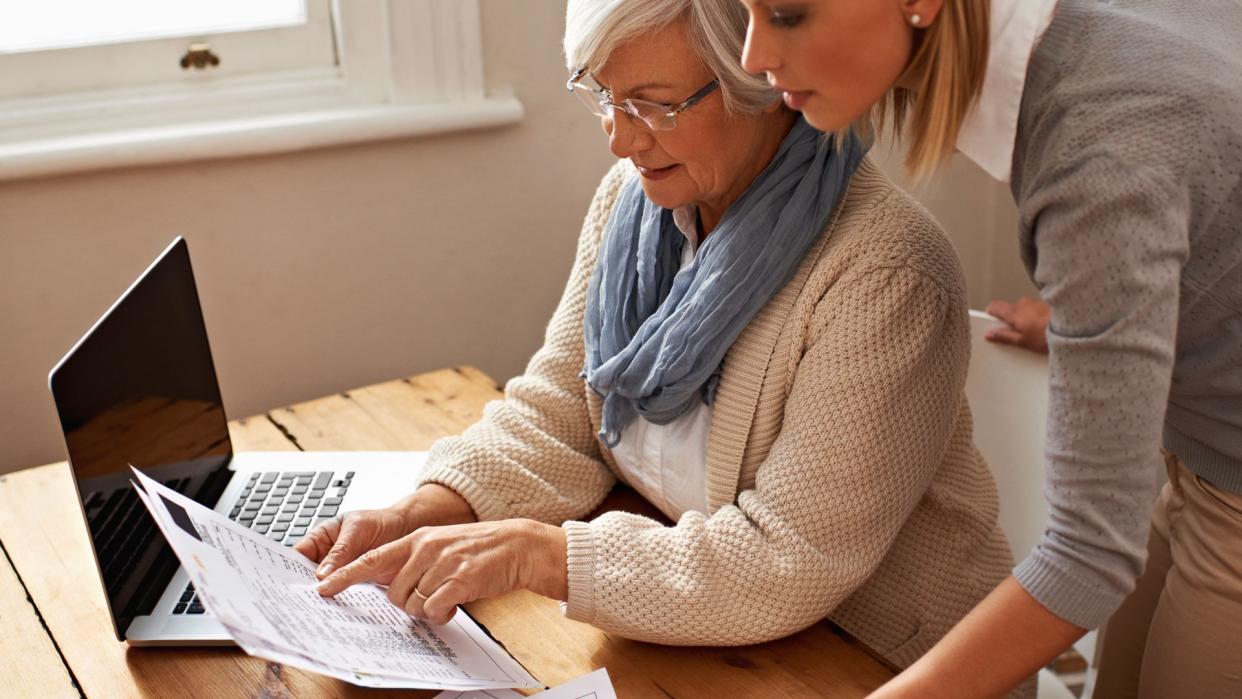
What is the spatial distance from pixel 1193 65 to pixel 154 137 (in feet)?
4.91

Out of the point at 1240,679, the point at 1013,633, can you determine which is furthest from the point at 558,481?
the point at 1240,679

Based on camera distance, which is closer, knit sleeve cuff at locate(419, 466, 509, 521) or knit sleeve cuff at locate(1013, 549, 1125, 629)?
knit sleeve cuff at locate(1013, 549, 1125, 629)

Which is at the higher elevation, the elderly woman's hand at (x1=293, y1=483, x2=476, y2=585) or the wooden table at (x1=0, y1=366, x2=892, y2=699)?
the elderly woman's hand at (x1=293, y1=483, x2=476, y2=585)

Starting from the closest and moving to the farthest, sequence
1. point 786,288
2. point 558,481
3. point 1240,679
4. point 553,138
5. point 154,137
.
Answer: point 1240,679 < point 786,288 < point 558,481 < point 154,137 < point 553,138

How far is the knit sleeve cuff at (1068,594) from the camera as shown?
0.83 m

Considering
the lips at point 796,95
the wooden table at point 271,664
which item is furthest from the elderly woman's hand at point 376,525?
the lips at point 796,95

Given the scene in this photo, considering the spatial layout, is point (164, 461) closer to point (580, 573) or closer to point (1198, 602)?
point (580, 573)

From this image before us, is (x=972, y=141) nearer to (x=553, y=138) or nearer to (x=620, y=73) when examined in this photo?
(x=620, y=73)

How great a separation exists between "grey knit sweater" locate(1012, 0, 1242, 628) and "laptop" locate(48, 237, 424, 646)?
77 centimetres

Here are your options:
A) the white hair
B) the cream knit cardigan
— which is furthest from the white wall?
the cream knit cardigan

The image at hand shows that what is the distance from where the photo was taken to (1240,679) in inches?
41.6

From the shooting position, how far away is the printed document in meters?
0.88

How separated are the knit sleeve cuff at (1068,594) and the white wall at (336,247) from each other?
140 cm

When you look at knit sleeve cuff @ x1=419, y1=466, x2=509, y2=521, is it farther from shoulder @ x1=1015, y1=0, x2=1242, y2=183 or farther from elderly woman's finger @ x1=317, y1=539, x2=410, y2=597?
shoulder @ x1=1015, y1=0, x2=1242, y2=183
